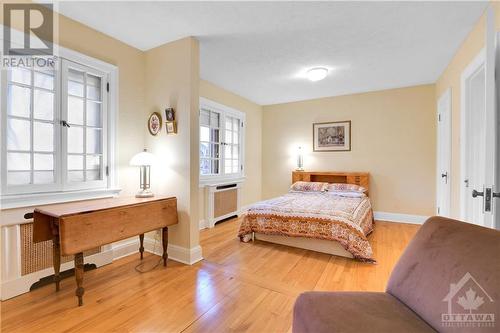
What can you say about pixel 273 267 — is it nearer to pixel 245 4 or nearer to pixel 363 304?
pixel 363 304

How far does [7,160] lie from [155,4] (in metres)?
1.80

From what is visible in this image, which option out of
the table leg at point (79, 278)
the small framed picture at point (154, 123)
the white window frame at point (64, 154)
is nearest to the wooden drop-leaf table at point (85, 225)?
the table leg at point (79, 278)

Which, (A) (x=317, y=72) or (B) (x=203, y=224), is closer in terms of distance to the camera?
(A) (x=317, y=72)

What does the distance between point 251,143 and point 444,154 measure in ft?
11.3

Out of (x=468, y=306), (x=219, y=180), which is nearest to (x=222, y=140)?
(x=219, y=180)

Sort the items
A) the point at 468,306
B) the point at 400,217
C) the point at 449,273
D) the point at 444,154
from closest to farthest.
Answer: the point at 468,306, the point at 449,273, the point at 444,154, the point at 400,217

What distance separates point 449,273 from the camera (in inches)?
40.4

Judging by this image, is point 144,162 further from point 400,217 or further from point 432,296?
point 400,217

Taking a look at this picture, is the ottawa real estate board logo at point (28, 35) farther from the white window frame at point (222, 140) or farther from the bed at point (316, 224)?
the bed at point (316, 224)

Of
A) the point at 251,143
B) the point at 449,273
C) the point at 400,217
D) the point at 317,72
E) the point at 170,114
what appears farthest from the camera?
the point at 251,143

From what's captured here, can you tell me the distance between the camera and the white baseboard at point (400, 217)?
4.10 metres

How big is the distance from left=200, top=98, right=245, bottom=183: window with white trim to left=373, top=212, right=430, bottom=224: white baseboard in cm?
280

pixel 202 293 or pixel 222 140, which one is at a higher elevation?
pixel 222 140

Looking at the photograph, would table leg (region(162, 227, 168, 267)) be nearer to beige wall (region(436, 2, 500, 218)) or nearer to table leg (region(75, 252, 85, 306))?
table leg (region(75, 252, 85, 306))
